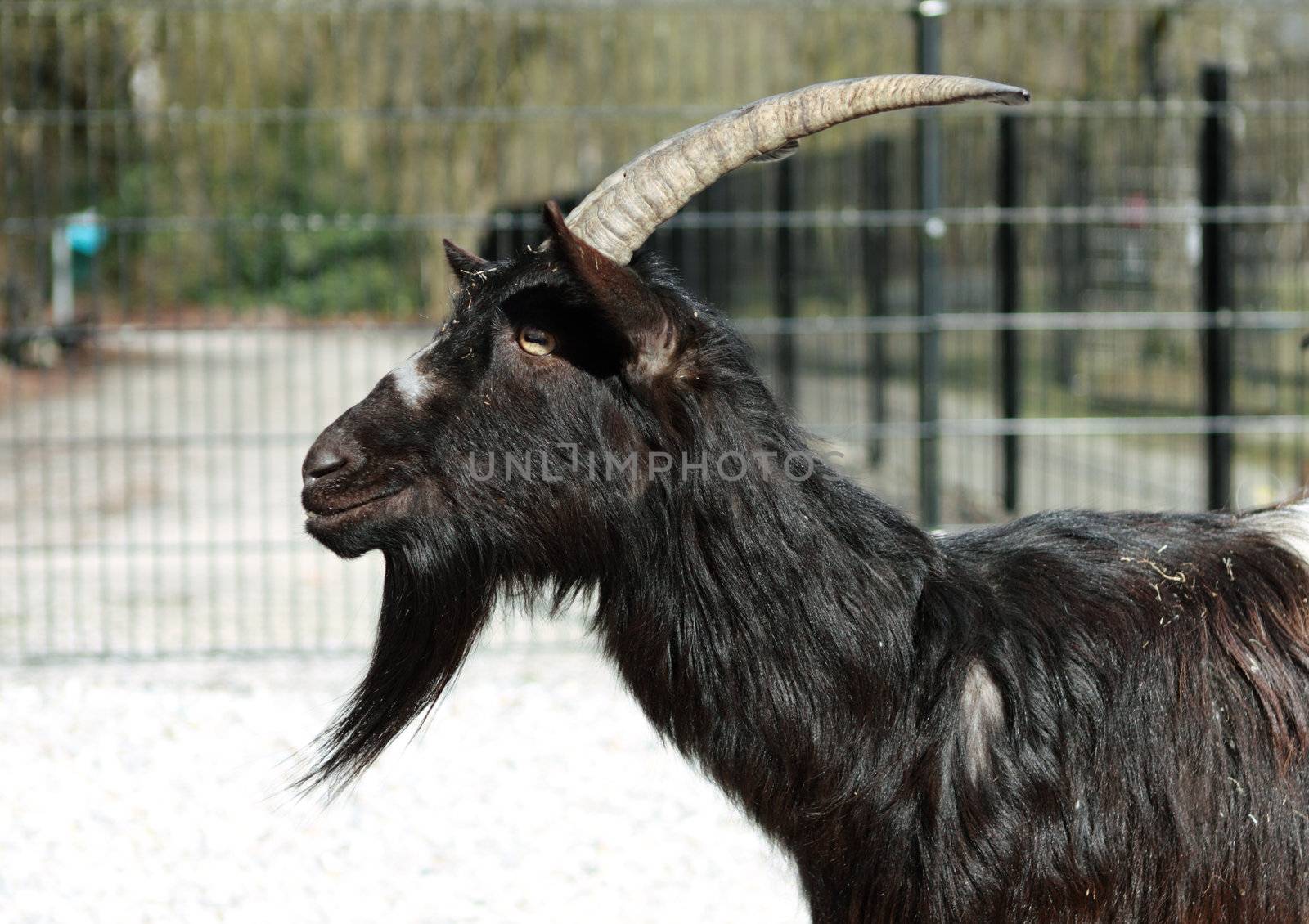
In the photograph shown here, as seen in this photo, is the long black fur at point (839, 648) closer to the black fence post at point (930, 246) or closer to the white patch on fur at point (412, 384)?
the white patch on fur at point (412, 384)

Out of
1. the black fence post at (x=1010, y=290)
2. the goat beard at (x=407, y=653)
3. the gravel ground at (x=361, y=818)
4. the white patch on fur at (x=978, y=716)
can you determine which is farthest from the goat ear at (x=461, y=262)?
the black fence post at (x=1010, y=290)

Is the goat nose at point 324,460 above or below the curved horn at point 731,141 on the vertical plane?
below

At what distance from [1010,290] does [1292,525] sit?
6068 mm

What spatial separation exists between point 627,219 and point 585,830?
2639 millimetres

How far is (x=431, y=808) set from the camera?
16.0ft

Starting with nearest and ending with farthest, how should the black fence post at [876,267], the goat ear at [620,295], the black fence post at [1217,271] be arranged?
the goat ear at [620,295] → the black fence post at [1217,271] → the black fence post at [876,267]

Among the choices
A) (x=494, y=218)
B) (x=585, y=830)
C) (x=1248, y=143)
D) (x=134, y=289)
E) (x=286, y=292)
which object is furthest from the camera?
(x=134, y=289)

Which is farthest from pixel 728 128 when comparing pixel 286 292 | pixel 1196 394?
pixel 1196 394

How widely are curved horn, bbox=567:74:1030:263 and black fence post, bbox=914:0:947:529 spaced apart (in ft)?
12.8

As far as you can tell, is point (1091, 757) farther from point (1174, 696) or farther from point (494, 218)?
point (494, 218)

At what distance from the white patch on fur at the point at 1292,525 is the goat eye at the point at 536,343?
4.72 feet

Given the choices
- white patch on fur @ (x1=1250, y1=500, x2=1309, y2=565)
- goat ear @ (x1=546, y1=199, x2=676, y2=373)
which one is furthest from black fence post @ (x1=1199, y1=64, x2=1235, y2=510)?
goat ear @ (x1=546, y1=199, x2=676, y2=373)

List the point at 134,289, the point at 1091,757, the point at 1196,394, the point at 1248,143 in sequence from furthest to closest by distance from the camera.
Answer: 1. the point at 134,289
2. the point at 1196,394
3. the point at 1248,143
4. the point at 1091,757

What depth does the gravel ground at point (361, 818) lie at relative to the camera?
412cm
